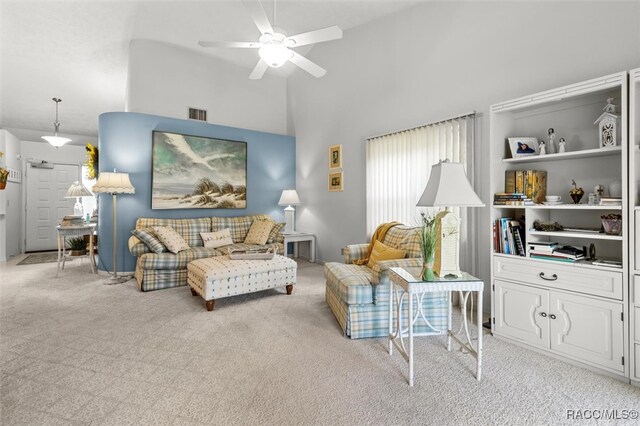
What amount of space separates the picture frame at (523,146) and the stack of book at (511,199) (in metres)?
0.35

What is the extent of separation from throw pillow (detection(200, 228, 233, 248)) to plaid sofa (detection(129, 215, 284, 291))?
137 millimetres

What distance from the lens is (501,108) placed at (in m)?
2.71

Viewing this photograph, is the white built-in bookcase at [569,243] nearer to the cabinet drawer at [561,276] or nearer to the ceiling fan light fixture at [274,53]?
the cabinet drawer at [561,276]

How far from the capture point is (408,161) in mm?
4168

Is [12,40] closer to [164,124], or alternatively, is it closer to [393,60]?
[164,124]

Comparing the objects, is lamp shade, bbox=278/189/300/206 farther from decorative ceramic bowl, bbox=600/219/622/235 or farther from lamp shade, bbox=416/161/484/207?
decorative ceramic bowl, bbox=600/219/622/235

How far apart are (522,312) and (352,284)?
136 cm

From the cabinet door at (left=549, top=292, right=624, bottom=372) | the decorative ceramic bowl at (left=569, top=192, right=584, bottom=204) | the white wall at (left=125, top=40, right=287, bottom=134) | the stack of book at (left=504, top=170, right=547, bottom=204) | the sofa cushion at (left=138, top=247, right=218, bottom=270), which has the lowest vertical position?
the cabinet door at (left=549, top=292, right=624, bottom=372)

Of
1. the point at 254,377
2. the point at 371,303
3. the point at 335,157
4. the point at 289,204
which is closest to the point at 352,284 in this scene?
the point at 371,303

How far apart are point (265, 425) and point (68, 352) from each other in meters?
1.86

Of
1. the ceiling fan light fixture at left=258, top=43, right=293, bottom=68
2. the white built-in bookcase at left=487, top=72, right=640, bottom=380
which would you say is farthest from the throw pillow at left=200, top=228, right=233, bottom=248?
→ the white built-in bookcase at left=487, top=72, right=640, bottom=380

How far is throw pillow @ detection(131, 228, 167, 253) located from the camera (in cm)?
436

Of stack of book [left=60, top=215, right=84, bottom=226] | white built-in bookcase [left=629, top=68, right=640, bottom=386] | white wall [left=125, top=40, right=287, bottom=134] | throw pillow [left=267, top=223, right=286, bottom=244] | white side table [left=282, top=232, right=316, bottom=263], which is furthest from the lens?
white side table [left=282, top=232, right=316, bottom=263]

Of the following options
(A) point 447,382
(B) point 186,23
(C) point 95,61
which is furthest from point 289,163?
(A) point 447,382
